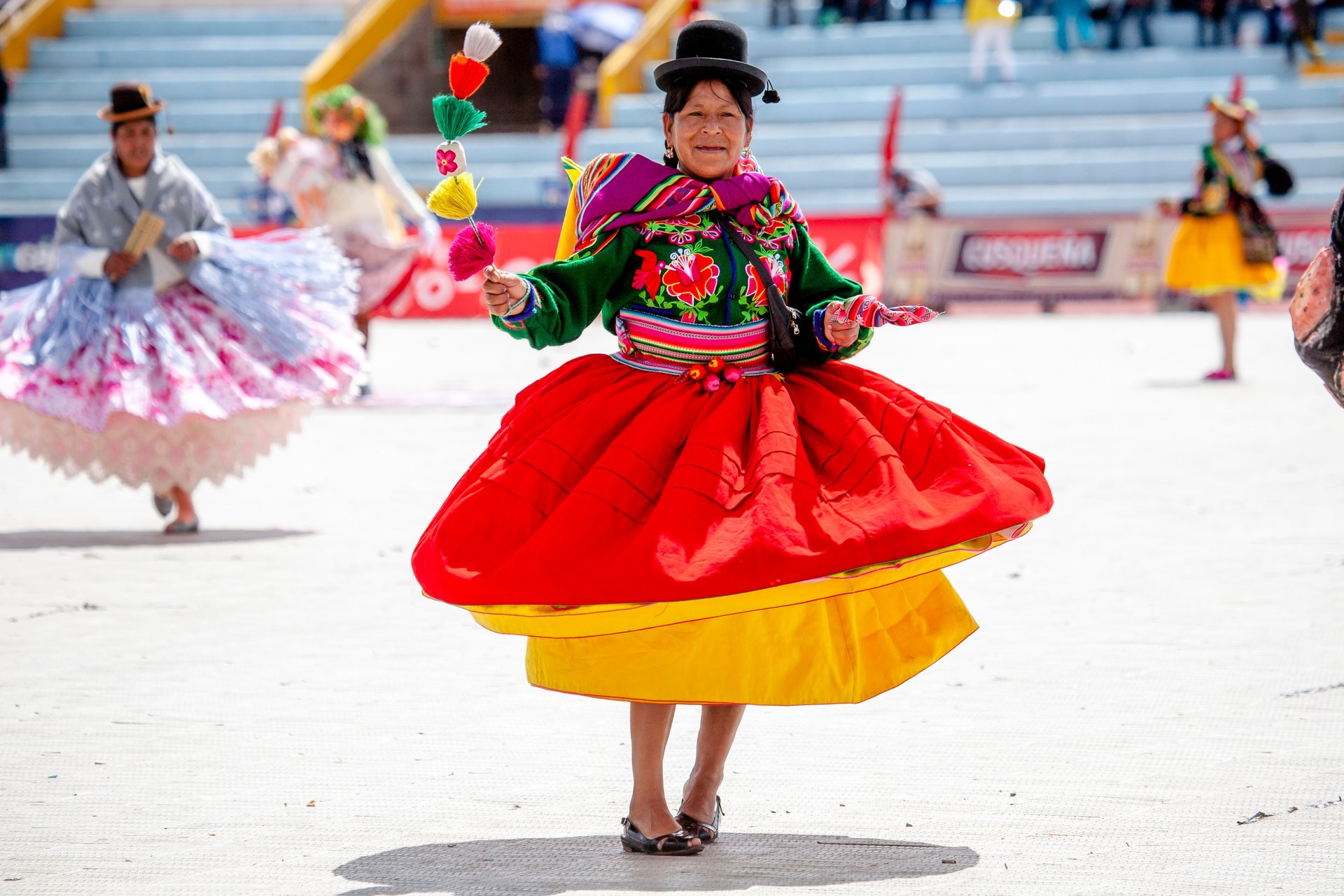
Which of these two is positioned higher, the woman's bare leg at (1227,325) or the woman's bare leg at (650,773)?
the woman's bare leg at (650,773)

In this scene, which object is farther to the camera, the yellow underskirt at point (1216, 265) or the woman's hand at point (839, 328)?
the yellow underskirt at point (1216, 265)

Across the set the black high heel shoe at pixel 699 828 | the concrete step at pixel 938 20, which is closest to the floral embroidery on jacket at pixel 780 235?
the black high heel shoe at pixel 699 828

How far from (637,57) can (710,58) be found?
23.2 meters

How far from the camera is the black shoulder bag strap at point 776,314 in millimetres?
3947

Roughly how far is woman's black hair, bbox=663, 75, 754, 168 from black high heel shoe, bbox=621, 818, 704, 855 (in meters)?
1.44

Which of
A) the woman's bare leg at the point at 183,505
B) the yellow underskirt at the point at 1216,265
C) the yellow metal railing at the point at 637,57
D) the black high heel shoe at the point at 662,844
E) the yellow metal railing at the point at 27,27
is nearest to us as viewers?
the black high heel shoe at the point at 662,844

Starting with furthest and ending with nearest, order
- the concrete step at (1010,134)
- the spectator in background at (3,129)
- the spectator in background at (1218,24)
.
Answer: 1. the spectator in background at (3,129)
2. the spectator in background at (1218,24)
3. the concrete step at (1010,134)

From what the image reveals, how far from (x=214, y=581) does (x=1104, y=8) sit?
22212mm

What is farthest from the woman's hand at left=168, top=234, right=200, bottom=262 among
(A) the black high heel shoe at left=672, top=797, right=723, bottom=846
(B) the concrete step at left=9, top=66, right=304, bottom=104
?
(B) the concrete step at left=9, top=66, right=304, bottom=104

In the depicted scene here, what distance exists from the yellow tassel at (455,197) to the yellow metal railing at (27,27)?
91.7 ft

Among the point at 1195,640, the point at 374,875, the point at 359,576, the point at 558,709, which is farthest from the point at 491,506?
the point at 359,576

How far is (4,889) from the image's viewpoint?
3.49 meters

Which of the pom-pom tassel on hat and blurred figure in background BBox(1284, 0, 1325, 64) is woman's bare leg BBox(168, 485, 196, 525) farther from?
blurred figure in background BBox(1284, 0, 1325, 64)

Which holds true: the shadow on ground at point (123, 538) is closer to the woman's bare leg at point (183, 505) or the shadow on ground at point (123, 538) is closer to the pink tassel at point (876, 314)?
the woman's bare leg at point (183, 505)
